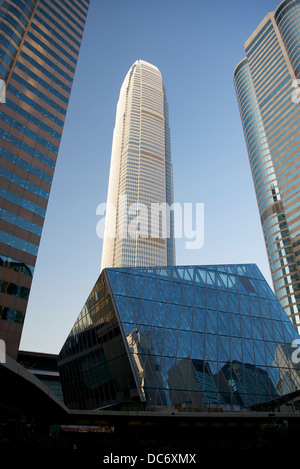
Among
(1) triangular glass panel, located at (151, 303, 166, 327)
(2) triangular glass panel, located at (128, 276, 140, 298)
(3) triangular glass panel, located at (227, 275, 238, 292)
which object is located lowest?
(1) triangular glass panel, located at (151, 303, 166, 327)

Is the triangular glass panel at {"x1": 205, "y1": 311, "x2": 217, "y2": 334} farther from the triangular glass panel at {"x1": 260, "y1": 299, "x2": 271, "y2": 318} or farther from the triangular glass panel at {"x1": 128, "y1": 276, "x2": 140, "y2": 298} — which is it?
the triangular glass panel at {"x1": 128, "y1": 276, "x2": 140, "y2": 298}

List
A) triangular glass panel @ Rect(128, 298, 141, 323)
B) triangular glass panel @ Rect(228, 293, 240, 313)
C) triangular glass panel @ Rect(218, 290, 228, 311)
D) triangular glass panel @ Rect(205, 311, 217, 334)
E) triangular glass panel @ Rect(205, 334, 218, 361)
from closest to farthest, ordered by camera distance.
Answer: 1. triangular glass panel @ Rect(128, 298, 141, 323)
2. triangular glass panel @ Rect(205, 334, 218, 361)
3. triangular glass panel @ Rect(205, 311, 217, 334)
4. triangular glass panel @ Rect(218, 290, 228, 311)
5. triangular glass panel @ Rect(228, 293, 240, 313)

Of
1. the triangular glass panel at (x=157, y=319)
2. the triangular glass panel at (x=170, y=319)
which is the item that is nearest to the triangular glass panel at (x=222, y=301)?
the triangular glass panel at (x=170, y=319)

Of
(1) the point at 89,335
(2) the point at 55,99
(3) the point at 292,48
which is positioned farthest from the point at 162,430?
(3) the point at 292,48

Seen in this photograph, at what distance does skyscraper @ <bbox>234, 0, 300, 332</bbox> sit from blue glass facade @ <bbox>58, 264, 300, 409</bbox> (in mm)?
68633

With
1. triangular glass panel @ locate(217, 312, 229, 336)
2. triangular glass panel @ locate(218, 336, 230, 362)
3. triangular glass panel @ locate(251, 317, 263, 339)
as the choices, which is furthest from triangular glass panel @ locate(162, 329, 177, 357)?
triangular glass panel @ locate(251, 317, 263, 339)

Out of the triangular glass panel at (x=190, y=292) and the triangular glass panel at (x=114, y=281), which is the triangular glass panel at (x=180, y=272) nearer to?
the triangular glass panel at (x=190, y=292)

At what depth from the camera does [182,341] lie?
42.0 meters

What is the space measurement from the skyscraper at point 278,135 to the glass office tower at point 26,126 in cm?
8685

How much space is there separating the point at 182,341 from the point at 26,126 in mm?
43954

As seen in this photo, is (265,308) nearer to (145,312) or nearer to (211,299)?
(211,299)

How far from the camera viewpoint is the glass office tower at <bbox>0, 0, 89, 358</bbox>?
4659 cm
